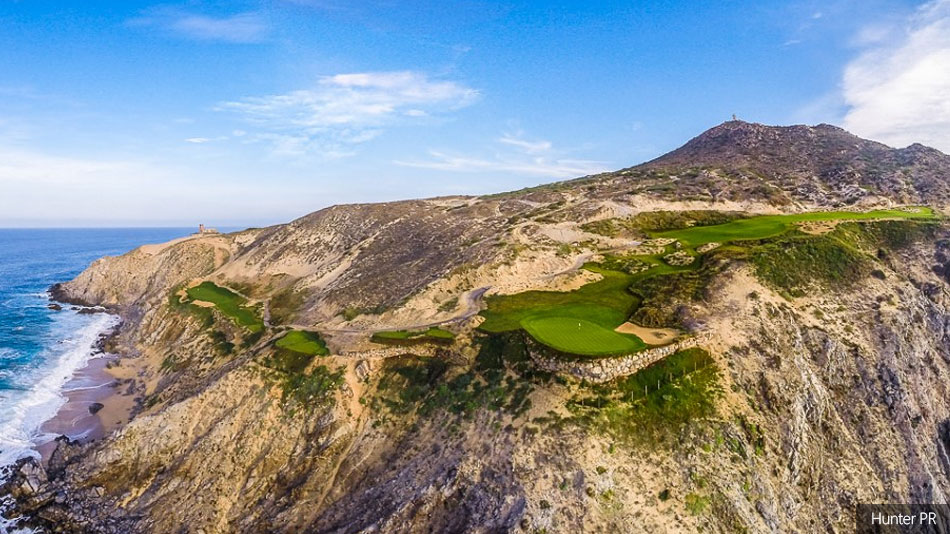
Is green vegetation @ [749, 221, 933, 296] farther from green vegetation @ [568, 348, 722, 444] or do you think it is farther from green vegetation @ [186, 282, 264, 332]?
green vegetation @ [186, 282, 264, 332]

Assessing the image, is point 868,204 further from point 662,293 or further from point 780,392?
point 780,392

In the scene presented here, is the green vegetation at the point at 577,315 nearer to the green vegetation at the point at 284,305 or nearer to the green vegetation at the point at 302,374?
the green vegetation at the point at 302,374

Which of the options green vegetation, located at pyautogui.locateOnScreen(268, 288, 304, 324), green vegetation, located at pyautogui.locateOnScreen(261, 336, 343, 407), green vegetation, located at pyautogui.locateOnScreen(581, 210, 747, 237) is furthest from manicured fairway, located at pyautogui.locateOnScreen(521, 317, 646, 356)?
green vegetation, located at pyautogui.locateOnScreen(268, 288, 304, 324)

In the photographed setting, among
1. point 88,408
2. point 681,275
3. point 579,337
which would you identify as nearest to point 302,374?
point 579,337

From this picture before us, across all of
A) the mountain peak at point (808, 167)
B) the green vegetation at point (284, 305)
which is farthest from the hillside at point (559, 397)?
the mountain peak at point (808, 167)

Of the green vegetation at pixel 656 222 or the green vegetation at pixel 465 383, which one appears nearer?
the green vegetation at pixel 465 383

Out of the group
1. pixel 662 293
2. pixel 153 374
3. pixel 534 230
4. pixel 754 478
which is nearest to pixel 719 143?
pixel 534 230

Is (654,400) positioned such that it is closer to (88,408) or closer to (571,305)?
(571,305)
